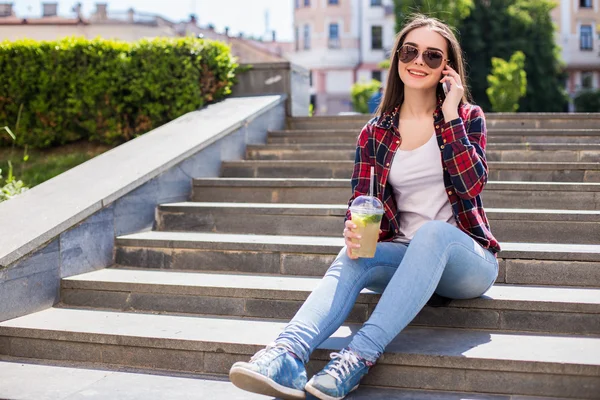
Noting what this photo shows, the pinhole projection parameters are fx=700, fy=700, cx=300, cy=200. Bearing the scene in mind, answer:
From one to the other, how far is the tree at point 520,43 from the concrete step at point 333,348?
33248 mm

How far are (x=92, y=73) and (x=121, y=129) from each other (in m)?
0.66

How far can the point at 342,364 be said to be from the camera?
9.57 feet

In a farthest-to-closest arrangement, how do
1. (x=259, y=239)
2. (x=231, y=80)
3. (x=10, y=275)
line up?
(x=231, y=80), (x=259, y=239), (x=10, y=275)

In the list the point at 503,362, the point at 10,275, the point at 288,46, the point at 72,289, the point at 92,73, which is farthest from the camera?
the point at 288,46

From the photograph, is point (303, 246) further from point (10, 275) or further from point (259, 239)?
point (10, 275)

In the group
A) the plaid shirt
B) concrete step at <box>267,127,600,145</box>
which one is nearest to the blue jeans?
the plaid shirt

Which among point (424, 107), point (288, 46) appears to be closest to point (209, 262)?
point (424, 107)

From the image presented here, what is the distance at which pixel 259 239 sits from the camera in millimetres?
4738

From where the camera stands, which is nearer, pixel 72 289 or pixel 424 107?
pixel 424 107

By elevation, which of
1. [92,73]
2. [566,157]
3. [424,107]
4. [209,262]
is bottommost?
[209,262]

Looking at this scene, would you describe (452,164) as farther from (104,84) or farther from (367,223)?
(104,84)

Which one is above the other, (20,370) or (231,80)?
(231,80)

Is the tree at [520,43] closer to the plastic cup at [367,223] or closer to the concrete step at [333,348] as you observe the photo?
the concrete step at [333,348]

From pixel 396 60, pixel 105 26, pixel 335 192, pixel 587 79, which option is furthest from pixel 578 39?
pixel 396 60
